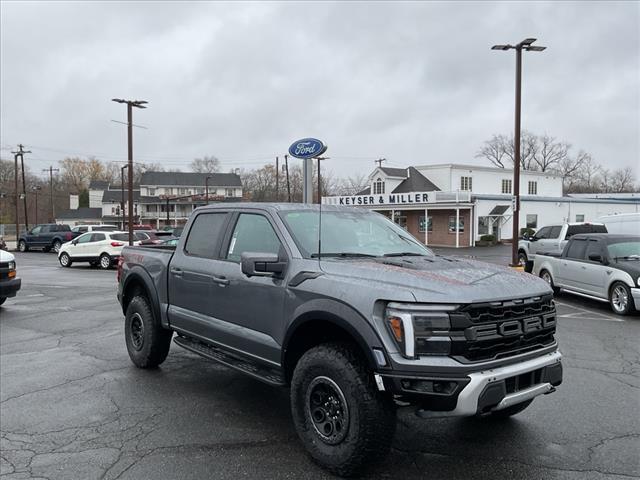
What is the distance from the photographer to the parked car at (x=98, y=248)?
22609 mm

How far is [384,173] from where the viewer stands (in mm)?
48906

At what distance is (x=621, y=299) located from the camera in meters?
10.1

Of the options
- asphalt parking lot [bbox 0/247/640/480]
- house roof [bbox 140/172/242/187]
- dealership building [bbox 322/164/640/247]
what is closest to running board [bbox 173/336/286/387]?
asphalt parking lot [bbox 0/247/640/480]

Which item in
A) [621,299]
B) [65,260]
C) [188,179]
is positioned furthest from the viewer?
[188,179]

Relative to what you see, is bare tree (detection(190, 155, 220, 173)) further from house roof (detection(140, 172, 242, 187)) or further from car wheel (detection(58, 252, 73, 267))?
car wheel (detection(58, 252, 73, 267))

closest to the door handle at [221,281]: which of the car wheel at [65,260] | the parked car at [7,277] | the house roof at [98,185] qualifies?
the parked car at [7,277]

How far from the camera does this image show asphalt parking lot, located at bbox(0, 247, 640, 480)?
3654 millimetres

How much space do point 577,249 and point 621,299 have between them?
1.96 m

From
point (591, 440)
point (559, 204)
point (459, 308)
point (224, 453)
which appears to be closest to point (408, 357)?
point (459, 308)

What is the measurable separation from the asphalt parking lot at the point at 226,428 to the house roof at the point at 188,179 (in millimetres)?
87739

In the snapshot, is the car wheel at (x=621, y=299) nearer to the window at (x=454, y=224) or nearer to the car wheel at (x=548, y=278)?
the car wheel at (x=548, y=278)

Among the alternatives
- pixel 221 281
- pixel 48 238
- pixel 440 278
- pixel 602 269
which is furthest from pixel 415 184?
pixel 440 278

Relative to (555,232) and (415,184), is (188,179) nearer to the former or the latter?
(415,184)

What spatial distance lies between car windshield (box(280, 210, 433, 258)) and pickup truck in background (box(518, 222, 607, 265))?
14.0 metres
